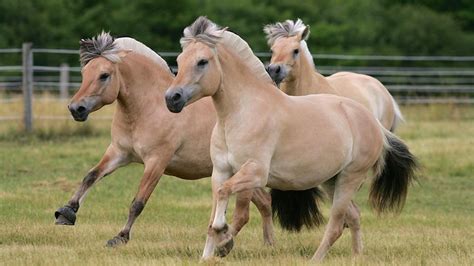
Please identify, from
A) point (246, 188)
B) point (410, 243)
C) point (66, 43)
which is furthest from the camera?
point (66, 43)

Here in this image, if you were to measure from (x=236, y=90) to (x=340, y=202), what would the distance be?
4.25ft

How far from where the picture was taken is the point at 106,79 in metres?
9.21

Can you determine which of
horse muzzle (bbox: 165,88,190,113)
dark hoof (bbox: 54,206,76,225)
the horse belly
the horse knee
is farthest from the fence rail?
horse muzzle (bbox: 165,88,190,113)

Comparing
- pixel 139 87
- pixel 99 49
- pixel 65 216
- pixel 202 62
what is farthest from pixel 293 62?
pixel 202 62

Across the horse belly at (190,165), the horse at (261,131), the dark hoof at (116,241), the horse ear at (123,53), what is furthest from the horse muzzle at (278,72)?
the dark hoof at (116,241)

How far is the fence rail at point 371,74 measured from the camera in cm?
1958

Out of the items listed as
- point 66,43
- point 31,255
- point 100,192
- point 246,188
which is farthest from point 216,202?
point 66,43

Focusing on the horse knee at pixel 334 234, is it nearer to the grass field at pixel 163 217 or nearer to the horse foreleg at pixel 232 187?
the grass field at pixel 163 217

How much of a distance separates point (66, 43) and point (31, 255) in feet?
95.3

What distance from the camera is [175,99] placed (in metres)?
7.46

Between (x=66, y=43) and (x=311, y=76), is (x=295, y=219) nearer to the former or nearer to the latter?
(x=311, y=76)

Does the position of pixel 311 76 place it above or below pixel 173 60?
above

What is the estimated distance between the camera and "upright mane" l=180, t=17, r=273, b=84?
772 centimetres

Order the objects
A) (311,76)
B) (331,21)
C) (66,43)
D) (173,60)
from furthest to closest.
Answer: (331,21), (66,43), (173,60), (311,76)
